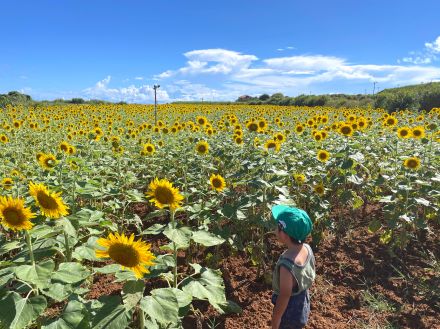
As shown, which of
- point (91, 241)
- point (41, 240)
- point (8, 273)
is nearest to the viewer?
point (8, 273)

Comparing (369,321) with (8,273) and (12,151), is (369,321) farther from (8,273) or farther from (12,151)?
(12,151)

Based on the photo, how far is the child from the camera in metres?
2.26

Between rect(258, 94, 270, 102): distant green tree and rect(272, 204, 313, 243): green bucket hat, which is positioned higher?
rect(258, 94, 270, 102): distant green tree

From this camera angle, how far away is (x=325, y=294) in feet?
11.8

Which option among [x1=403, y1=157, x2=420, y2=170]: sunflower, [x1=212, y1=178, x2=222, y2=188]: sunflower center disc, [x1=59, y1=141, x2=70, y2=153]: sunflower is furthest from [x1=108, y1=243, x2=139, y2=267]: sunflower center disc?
[x1=403, y1=157, x2=420, y2=170]: sunflower

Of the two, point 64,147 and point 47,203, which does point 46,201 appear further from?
point 64,147

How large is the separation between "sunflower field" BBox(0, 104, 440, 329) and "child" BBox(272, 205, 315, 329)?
42 centimetres

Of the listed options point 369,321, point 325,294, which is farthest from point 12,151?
point 369,321

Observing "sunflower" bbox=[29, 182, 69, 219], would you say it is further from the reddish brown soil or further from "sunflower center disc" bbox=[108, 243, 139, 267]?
the reddish brown soil

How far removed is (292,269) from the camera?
2.26 meters

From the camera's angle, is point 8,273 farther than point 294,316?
No

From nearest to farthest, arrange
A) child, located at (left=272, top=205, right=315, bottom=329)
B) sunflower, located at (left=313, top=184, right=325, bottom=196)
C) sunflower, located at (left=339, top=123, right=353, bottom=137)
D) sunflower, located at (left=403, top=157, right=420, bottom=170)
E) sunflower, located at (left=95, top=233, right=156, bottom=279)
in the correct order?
sunflower, located at (left=95, top=233, right=156, bottom=279) < child, located at (left=272, top=205, right=315, bottom=329) < sunflower, located at (left=403, top=157, right=420, bottom=170) < sunflower, located at (left=313, top=184, right=325, bottom=196) < sunflower, located at (left=339, top=123, right=353, bottom=137)

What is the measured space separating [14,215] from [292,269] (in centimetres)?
161

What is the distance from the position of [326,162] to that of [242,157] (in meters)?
1.18
